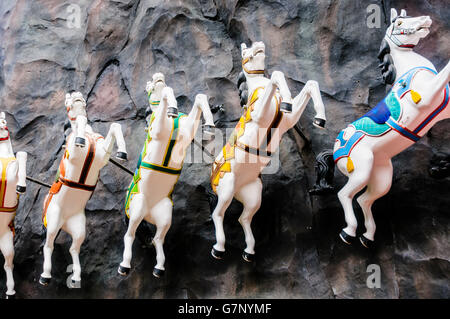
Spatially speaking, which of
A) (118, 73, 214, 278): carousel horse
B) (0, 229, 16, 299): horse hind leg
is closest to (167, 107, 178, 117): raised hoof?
(118, 73, 214, 278): carousel horse

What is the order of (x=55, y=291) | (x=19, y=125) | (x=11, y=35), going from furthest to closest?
(x=11, y=35) < (x=19, y=125) < (x=55, y=291)

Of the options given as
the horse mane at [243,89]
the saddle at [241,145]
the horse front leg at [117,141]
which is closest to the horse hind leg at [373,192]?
the saddle at [241,145]

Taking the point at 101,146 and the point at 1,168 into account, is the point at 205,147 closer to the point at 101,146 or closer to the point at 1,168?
the point at 101,146

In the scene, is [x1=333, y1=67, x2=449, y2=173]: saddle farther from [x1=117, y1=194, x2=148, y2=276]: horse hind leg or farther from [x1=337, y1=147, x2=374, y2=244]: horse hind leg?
[x1=117, y1=194, x2=148, y2=276]: horse hind leg

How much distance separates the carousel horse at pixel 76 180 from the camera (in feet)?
14.8

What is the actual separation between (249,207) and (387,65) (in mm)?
1314

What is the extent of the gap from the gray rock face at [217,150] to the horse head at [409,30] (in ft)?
1.51

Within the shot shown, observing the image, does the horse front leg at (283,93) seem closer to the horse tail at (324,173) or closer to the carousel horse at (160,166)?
the carousel horse at (160,166)

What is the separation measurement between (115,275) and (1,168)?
1.17 meters

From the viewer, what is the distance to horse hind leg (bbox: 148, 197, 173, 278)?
4512 mm
